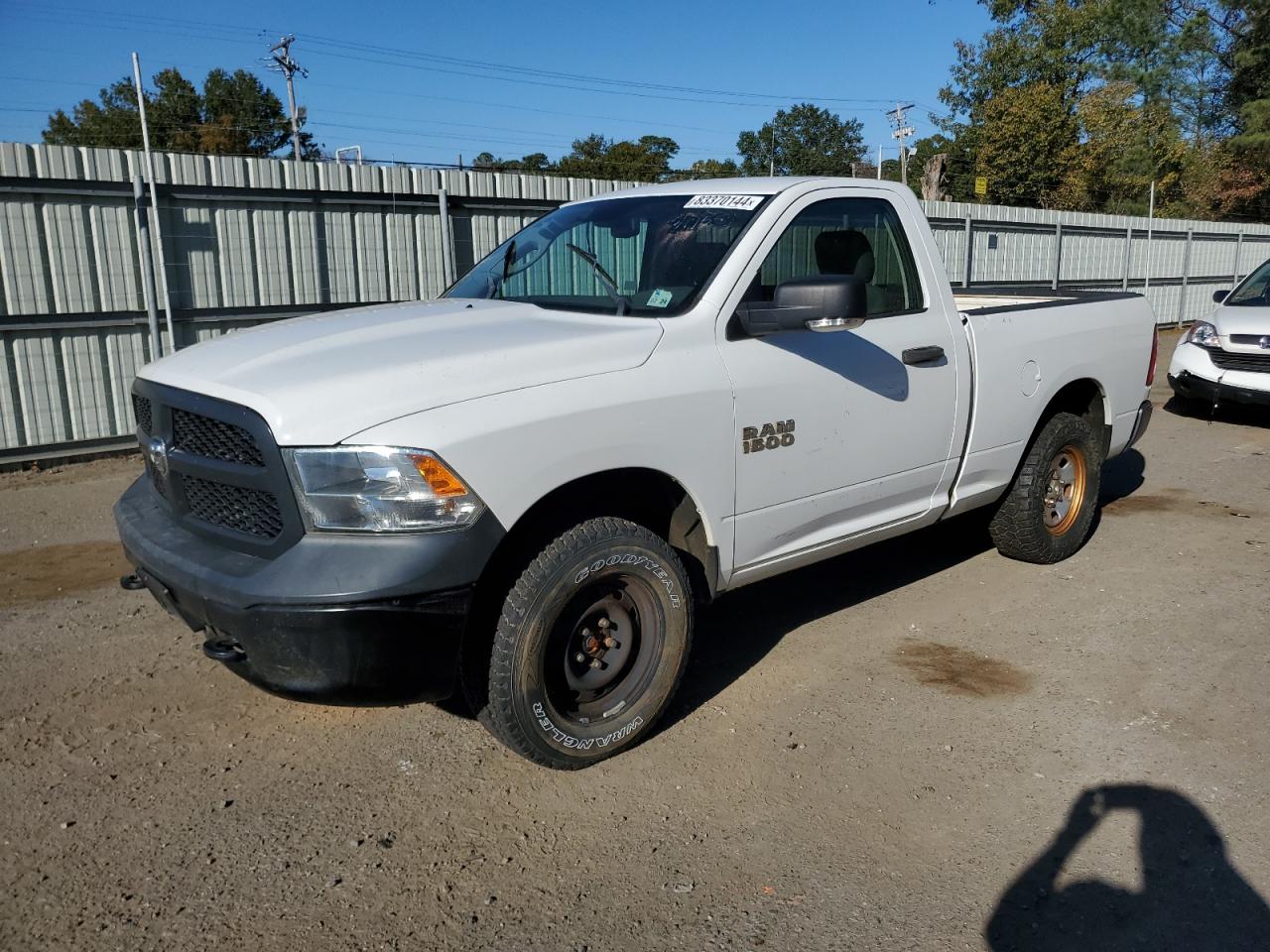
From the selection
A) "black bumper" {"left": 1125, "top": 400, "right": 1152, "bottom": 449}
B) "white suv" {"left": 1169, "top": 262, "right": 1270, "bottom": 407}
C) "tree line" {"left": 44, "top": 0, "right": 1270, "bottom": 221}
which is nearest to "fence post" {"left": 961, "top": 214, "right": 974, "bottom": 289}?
"white suv" {"left": 1169, "top": 262, "right": 1270, "bottom": 407}

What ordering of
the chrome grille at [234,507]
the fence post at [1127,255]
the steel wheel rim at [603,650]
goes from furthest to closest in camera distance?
the fence post at [1127,255] < the steel wheel rim at [603,650] < the chrome grille at [234,507]

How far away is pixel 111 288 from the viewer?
834 cm

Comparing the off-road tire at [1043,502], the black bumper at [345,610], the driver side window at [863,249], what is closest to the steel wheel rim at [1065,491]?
the off-road tire at [1043,502]

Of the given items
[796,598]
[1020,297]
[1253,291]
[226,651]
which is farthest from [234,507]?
[1253,291]

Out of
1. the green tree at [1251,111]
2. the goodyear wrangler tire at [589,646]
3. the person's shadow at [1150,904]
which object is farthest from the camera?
the green tree at [1251,111]

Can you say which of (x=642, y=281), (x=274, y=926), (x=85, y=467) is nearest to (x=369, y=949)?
(x=274, y=926)

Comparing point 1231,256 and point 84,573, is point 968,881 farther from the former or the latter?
point 1231,256

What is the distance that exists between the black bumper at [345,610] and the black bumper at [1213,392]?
9275 mm

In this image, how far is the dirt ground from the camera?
2783mm

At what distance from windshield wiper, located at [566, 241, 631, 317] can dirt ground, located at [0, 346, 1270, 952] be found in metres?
1.60

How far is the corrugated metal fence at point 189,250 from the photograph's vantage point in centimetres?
795

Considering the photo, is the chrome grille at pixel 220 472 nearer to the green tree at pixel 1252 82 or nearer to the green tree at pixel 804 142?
the green tree at pixel 1252 82

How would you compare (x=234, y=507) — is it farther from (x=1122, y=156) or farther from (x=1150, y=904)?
(x=1122, y=156)

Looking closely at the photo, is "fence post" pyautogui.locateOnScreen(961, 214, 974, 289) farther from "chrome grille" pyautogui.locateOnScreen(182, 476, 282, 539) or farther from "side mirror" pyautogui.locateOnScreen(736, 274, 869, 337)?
"chrome grille" pyautogui.locateOnScreen(182, 476, 282, 539)
